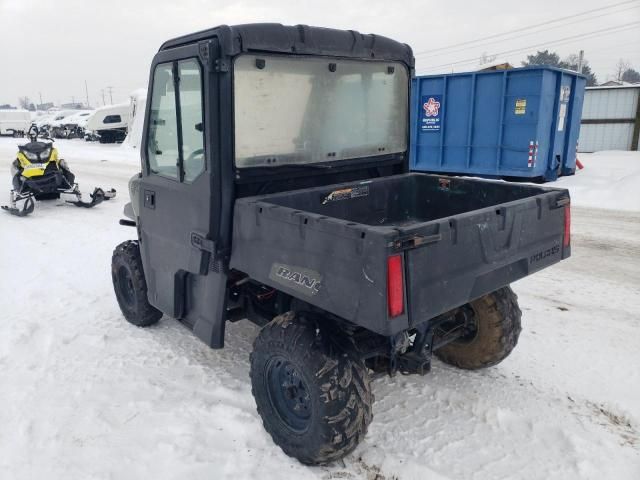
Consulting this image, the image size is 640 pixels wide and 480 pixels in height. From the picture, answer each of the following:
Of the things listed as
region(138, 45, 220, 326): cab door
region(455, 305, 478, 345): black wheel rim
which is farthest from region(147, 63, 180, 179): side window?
region(455, 305, 478, 345): black wheel rim

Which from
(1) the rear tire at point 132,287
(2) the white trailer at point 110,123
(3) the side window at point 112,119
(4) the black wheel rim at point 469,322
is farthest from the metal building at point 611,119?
(3) the side window at point 112,119

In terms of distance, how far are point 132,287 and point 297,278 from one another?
2483 millimetres

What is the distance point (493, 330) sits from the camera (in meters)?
3.65

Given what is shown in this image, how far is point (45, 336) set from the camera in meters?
4.45

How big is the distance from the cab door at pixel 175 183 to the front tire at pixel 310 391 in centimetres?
78

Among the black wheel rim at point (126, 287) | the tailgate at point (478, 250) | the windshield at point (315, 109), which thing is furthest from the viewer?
the black wheel rim at point (126, 287)

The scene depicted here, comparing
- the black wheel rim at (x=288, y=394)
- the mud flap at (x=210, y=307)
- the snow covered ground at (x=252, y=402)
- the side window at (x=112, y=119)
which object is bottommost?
the snow covered ground at (x=252, y=402)

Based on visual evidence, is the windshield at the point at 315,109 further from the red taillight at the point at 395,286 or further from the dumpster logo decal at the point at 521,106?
the dumpster logo decal at the point at 521,106

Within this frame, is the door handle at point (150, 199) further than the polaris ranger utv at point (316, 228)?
Yes

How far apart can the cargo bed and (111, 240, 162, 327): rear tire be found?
1.60 metres

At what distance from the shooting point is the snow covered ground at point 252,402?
114 inches

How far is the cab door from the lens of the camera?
323 centimetres

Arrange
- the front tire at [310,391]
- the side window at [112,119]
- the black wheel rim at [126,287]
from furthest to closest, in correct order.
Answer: the side window at [112,119] → the black wheel rim at [126,287] → the front tire at [310,391]

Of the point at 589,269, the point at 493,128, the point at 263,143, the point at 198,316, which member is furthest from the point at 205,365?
the point at 493,128
